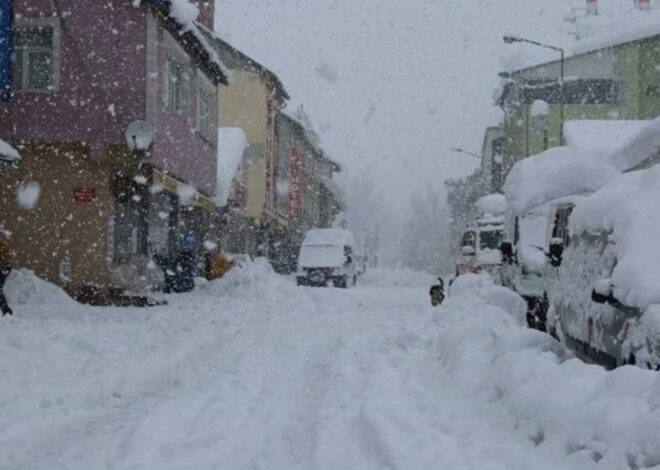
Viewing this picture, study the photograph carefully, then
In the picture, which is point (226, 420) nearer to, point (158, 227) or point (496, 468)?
point (496, 468)

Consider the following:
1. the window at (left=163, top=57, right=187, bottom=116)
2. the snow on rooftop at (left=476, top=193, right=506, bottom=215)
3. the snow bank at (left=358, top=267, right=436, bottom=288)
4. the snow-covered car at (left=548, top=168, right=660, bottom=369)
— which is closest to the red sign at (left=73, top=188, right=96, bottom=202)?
the window at (left=163, top=57, right=187, bottom=116)

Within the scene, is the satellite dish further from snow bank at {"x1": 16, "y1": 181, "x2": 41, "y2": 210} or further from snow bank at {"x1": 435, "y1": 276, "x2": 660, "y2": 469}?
snow bank at {"x1": 435, "y1": 276, "x2": 660, "y2": 469}

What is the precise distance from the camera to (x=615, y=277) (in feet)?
22.2

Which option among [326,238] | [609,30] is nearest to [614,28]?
[609,30]

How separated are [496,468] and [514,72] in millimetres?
55524

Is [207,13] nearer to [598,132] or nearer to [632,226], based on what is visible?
[598,132]

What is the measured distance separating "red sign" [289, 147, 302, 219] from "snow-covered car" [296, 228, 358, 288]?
1873 cm

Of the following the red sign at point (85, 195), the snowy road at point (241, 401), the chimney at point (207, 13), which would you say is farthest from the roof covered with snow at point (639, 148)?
the chimney at point (207, 13)

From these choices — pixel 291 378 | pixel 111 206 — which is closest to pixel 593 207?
pixel 291 378

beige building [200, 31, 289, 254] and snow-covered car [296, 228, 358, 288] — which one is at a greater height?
beige building [200, 31, 289, 254]

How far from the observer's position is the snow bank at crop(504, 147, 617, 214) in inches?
743

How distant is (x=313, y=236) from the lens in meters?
35.8

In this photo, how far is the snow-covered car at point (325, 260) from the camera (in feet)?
111

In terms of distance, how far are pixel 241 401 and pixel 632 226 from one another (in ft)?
12.0
